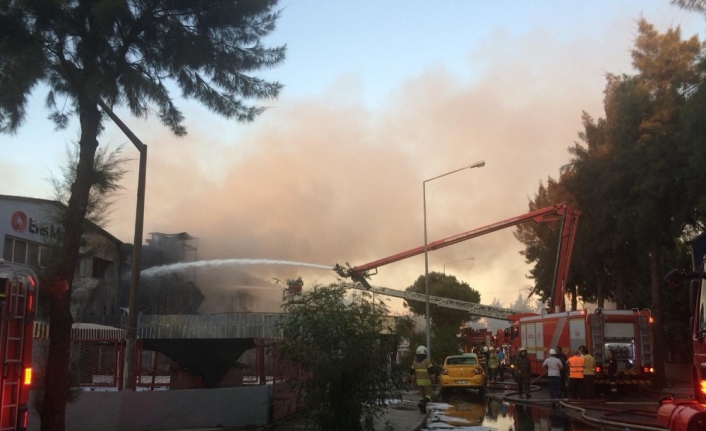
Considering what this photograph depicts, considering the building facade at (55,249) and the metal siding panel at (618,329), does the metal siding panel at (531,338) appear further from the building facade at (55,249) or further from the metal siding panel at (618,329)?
the building facade at (55,249)

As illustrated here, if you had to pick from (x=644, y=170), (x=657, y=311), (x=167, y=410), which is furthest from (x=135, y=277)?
(x=657, y=311)

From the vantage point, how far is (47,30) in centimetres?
1159

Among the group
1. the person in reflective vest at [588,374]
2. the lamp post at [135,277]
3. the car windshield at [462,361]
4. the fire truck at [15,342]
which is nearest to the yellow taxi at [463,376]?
the car windshield at [462,361]

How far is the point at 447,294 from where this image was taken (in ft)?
245

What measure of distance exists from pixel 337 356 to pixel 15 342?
4.77 m

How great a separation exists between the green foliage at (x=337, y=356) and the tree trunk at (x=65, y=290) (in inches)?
144

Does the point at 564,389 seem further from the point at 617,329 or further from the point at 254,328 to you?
the point at 254,328

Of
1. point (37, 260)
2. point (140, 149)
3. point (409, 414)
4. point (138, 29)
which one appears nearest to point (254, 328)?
point (409, 414)

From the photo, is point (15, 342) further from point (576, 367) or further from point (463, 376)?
point (463, 376)

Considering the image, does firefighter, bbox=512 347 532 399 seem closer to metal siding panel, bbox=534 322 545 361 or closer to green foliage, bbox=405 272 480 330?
metal siding panel, bbox=534 322 545 361

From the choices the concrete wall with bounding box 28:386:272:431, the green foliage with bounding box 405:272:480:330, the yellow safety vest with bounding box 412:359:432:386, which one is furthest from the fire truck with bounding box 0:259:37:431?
the green foliage with bounding box 405:272:480:330

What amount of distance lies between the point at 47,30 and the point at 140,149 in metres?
2.83

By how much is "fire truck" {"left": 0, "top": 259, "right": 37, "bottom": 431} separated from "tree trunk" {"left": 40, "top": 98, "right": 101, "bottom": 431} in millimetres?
3453

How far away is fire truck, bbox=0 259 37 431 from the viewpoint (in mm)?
7492
